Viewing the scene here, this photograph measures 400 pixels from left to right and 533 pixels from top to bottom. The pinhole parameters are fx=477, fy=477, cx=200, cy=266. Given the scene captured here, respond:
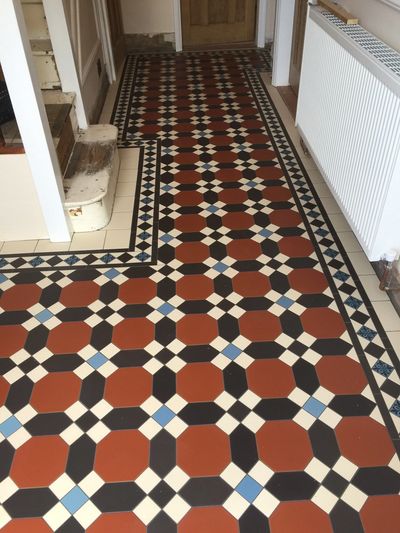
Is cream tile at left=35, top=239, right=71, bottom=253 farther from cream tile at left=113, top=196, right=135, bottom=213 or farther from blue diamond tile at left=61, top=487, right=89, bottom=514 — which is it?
blue diamond tile at left=61, top=487, right=89, bottom=514

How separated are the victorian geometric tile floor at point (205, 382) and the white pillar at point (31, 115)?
41cm

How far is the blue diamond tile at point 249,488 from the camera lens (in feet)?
6.99

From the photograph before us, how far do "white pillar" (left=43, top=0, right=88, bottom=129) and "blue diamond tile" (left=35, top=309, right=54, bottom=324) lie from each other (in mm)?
2173

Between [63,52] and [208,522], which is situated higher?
[63,52]

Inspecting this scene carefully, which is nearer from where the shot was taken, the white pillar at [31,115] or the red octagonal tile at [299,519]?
the red octagonal tile at [299,519]

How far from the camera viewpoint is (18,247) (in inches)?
142

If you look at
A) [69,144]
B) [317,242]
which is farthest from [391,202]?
[69,144]

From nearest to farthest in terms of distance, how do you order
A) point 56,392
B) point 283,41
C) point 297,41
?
1. point 56,392
2. point 297,41
3. point 283,41

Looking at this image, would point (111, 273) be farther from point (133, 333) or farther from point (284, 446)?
point (284, 446)

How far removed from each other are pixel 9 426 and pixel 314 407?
1573 millimetres

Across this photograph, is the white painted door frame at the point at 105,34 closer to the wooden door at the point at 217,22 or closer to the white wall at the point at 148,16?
the white wall at the point at 148,16

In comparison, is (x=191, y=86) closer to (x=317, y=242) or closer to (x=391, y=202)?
(x=317, y=242)

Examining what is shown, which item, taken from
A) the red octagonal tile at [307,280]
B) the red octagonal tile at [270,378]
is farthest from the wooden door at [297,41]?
the red octagonal tile at [270,378]

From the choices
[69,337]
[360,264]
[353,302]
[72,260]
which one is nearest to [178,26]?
[72,260]
